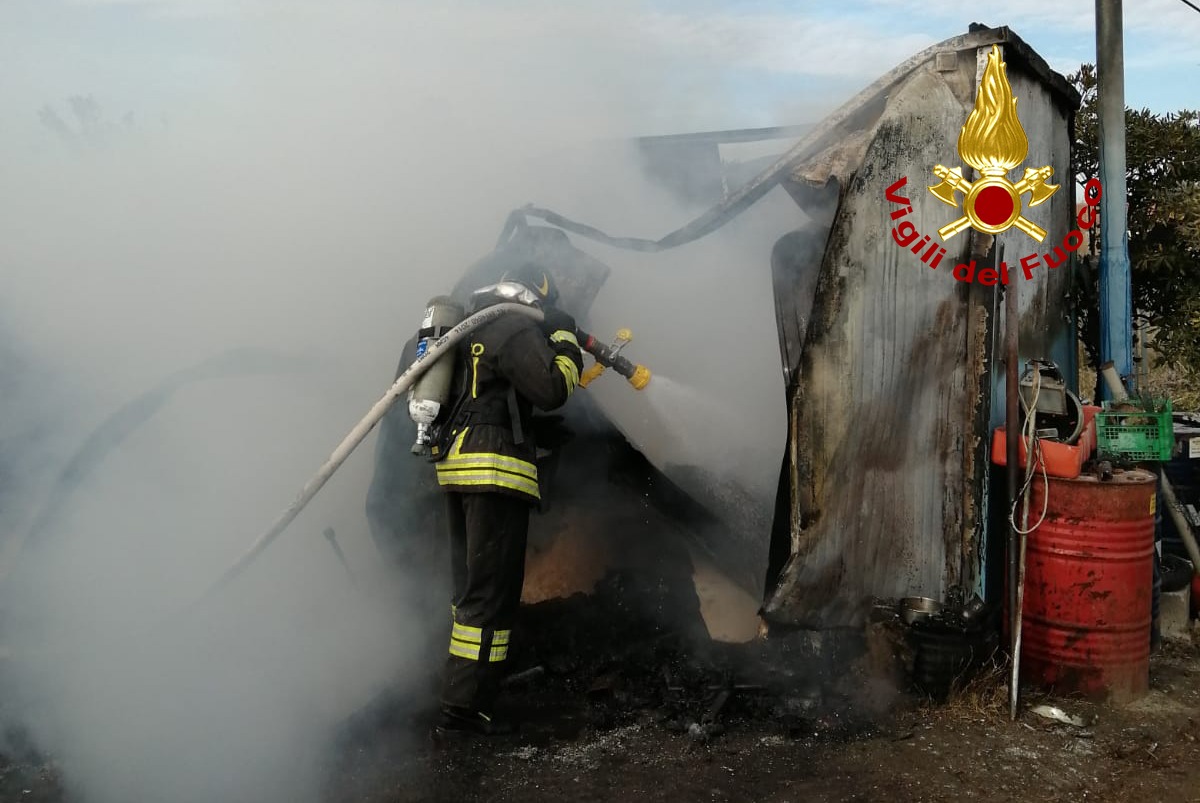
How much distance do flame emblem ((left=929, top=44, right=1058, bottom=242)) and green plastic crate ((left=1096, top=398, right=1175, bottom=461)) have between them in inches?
38.0

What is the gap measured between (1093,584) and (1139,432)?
26.8 inches

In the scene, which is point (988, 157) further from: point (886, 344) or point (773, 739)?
point (773, 739)

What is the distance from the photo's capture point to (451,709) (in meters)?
3.95

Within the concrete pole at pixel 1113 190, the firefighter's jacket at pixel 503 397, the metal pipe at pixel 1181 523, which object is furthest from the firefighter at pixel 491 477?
the metal pipe at pixel 1181 523

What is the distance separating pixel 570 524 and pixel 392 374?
125 cm

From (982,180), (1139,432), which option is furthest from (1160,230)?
(982,180)

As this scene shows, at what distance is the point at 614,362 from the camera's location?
4.11 meters

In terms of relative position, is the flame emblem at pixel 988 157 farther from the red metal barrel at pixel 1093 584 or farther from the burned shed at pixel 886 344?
the red metal barrel at pixel 1093 584

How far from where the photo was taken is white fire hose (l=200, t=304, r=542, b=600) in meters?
3.65

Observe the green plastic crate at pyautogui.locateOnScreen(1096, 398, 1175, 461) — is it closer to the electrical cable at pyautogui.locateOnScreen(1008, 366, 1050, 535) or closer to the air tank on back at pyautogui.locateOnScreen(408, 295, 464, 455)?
the electrical cable at pyautogui.locateOnScreen(1008, 366, 1050, 535)

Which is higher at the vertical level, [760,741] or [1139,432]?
[1139,432]

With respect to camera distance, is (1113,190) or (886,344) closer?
(886,344)

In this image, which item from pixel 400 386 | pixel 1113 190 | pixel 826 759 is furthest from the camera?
pixel 1113 190

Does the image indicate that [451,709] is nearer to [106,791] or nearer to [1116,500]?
[106,791]
